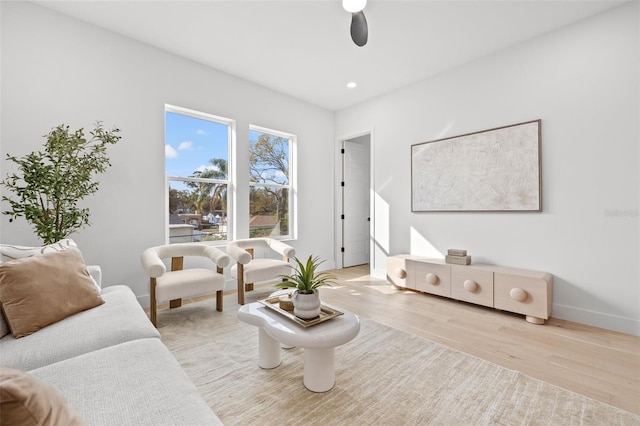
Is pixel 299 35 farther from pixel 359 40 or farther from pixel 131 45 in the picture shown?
pixel 131 45

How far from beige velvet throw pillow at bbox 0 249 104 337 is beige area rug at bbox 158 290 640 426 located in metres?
0.81

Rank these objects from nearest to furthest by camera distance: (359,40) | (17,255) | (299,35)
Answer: (17,255) → (359,40) → (299,35)

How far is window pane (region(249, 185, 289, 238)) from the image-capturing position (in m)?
4.26

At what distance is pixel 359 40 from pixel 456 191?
87.1 inches

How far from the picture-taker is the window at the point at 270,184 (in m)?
4.27

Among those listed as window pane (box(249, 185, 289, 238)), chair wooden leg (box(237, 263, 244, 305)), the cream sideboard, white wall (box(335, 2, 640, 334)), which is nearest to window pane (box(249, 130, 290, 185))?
window pane (box(249, 185, 289, 238))

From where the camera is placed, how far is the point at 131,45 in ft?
10.1

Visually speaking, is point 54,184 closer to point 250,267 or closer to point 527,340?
point 250,267

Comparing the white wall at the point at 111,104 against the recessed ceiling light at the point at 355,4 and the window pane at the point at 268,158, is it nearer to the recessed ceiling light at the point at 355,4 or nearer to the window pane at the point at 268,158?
the window pane at the point at 268,158

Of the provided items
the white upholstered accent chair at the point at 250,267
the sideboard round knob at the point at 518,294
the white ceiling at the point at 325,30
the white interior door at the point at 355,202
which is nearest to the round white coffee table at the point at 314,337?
the white upholstered accent chair at the point at 250,267

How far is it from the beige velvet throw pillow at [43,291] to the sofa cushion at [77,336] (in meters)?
0.05

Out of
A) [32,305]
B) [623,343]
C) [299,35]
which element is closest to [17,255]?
[32,305]

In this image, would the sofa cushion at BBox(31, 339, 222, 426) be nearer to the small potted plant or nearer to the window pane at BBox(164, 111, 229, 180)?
the small potted plant

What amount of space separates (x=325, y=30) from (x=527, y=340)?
11.1 feet
